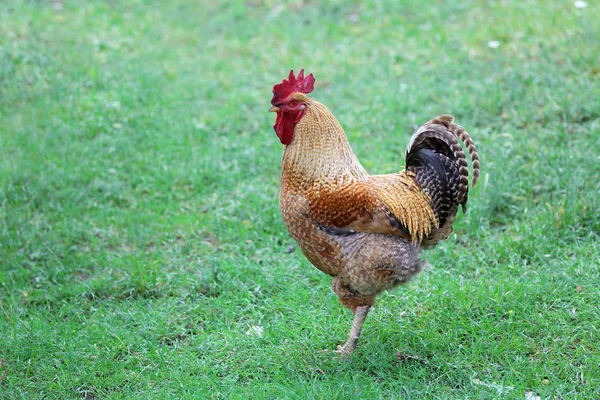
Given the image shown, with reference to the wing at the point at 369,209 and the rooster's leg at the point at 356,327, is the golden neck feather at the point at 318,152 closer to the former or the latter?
the wing at the point at 369,209

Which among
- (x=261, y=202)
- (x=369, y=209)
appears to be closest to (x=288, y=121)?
(x=369, y=209)

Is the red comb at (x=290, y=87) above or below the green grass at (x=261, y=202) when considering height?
above

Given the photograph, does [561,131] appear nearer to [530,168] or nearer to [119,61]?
[530,168]

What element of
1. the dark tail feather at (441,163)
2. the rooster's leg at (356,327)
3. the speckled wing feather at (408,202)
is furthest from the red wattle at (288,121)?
the rooster's leg at (356,327)

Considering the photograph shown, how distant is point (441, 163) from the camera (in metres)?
4.32

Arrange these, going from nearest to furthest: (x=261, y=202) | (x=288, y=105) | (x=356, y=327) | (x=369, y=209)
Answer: (x=369, y=209) < (x=288, y=105) < (x=356, y=327) < (x=261, y=202)

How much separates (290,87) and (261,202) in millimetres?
2246

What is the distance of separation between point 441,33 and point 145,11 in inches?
186

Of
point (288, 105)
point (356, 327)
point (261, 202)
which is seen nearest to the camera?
point (288, 105)

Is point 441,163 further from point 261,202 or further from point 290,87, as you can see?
point 261,202

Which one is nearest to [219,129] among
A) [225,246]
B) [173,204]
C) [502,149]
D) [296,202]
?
[173,204]

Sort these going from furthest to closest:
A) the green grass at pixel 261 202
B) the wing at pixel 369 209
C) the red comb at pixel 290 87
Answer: the green grass at pixel 261 202
the red comb at pixel 290 87
the wing at pixel 369 209

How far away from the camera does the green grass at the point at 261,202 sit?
14.8 feet

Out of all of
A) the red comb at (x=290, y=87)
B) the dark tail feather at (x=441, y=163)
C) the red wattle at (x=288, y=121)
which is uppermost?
the red comb at (x=290, y=87)
